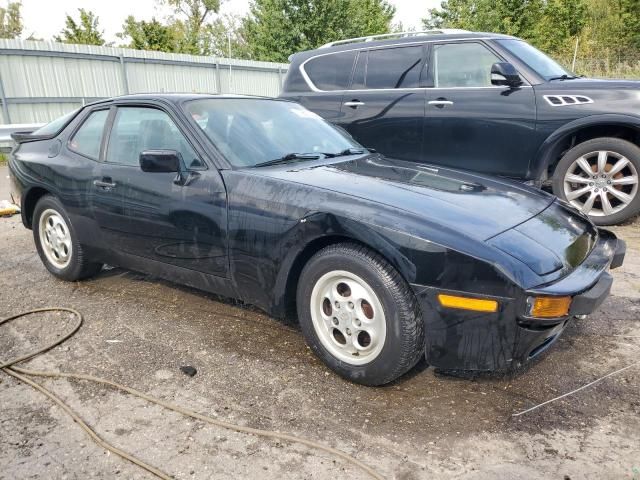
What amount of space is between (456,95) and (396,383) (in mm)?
3853

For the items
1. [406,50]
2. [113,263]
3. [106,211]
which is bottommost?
[113,263]

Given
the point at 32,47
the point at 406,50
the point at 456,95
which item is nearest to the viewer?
the point at 456,95

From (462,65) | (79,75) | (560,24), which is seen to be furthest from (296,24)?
(462,65)

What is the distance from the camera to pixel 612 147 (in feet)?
16.6

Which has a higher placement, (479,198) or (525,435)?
(479,198)

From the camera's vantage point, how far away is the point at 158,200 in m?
3.29

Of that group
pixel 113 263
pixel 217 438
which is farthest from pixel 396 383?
pixel 113 263

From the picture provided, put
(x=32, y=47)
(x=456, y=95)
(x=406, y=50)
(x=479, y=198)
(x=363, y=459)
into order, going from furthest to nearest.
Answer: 1. (x=32, y=47)
2. (x=406, y=50)
3. (x=456, y=95)
4. (x=479, y=198)
5. (x=363, y=459)

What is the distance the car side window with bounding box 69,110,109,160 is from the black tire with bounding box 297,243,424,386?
83.4 inches

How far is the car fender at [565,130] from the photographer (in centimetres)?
490

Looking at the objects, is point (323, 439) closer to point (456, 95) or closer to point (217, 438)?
point (217, 438)

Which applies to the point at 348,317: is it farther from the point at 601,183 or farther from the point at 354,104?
A: the point at 354,104

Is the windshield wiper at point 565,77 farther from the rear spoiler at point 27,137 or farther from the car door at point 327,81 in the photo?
the rear spoiler at point 27,137

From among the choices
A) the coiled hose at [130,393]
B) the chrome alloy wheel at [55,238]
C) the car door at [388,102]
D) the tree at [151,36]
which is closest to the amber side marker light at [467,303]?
the coiled hose at [130,393]
